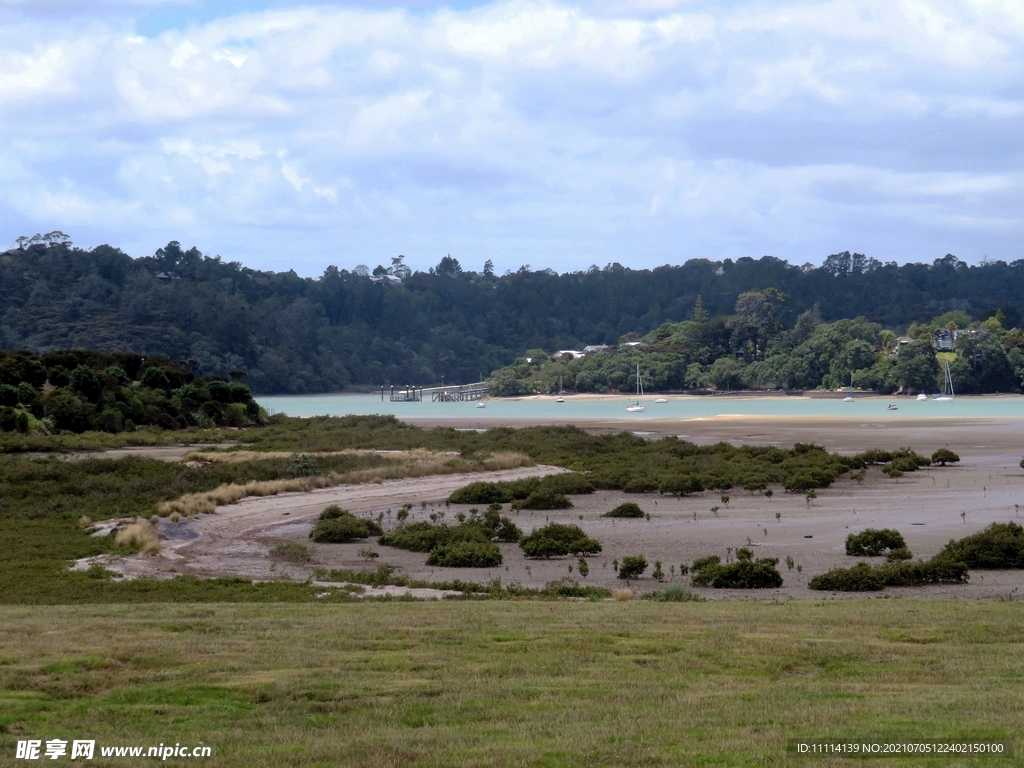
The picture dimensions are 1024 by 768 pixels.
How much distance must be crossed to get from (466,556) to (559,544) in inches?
77.1

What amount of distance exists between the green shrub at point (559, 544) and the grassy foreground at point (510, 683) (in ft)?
26.7

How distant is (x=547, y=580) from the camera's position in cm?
1853

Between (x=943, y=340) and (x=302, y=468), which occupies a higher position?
(x=943, y=340)

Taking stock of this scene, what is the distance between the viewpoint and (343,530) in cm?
2362

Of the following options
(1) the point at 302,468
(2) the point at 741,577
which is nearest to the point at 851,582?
(2) the point at 741,577

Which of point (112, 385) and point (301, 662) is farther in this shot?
point (112, 385)

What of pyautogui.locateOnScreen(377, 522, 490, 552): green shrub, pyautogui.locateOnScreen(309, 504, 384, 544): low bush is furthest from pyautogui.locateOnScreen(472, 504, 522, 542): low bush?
pyautogui.locateOnScreen(309, 504, 384, 544): low bush

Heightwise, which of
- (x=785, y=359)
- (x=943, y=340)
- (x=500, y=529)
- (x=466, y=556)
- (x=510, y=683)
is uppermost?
(x=943, y=340)

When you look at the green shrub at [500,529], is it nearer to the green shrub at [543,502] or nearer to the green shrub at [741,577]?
the green shrub at [543,502]

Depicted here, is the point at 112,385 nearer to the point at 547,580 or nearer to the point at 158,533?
the point at 158,533

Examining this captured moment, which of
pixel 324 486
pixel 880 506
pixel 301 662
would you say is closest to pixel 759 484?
pixel 880 506

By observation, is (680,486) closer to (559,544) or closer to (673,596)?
(559,544)

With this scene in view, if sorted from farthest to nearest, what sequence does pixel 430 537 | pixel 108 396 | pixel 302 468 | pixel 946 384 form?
pixel 946 384 → pixel 108 396 → pixel 302 468 → pixel 430 537

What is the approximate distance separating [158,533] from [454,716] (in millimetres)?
16372
